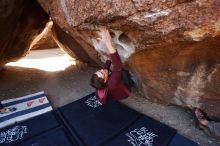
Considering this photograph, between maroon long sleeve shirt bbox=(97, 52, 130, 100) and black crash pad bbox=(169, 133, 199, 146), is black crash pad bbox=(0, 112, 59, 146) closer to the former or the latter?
maroon long sleeve shirt bbox=(97, 52, 130, 100)

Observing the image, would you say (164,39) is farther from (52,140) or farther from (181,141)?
(52,140)

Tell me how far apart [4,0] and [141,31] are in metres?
2.03

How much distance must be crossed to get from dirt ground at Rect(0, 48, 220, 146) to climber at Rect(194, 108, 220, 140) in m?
0.07

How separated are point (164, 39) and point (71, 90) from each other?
2.06 metres

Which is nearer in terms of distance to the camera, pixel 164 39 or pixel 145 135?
pixel 164 39

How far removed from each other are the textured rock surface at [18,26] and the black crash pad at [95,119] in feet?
5.19

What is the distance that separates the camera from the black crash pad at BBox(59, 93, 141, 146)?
2747 millimetres

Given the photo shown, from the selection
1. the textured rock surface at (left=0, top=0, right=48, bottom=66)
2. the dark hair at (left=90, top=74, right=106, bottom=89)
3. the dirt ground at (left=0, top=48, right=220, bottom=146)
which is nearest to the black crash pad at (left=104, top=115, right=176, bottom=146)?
the dirt ground at (left=0, top=48, right=220, bottom=146)

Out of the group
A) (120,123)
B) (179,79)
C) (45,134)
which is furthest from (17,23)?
(179,79)

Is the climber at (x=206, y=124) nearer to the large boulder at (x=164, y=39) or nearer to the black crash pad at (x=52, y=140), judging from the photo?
the large boulder at (x=164, y=39)

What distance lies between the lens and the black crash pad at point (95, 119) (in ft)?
9.01

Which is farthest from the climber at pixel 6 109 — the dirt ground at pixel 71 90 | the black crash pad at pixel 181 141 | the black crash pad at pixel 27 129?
the black crash pad at pixel 181 141

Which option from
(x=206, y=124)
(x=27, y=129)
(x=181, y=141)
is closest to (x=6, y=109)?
(x=27, y=129)

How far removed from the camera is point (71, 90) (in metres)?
3.89
